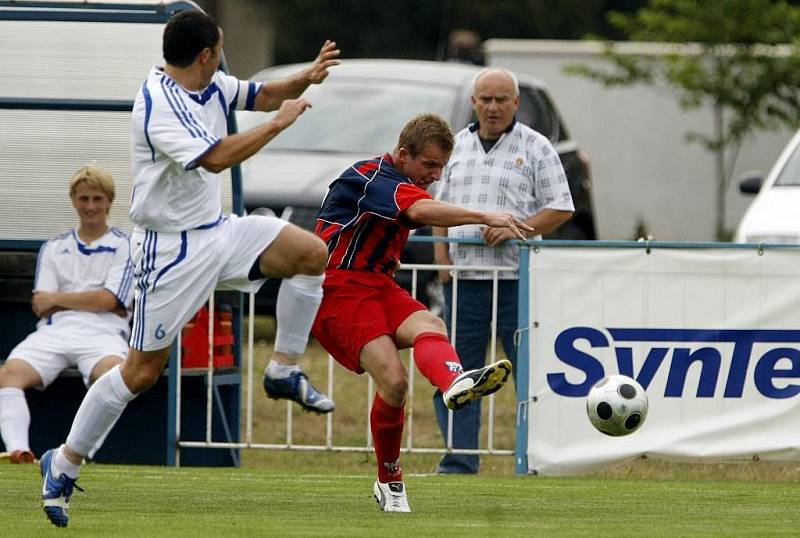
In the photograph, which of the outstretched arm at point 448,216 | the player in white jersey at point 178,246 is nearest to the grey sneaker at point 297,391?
the player in white jersey at point 178,246

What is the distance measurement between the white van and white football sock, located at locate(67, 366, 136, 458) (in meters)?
6.02

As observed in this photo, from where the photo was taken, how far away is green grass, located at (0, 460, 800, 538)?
7.25 meters

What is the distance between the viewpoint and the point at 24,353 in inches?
408

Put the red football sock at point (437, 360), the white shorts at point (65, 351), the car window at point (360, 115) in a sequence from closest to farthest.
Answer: the red football sock at point (437, 360), the white shorts at point (65, 351), the car window at point (360, 115)

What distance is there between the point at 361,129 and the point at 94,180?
13.4ft

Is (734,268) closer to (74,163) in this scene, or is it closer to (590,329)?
(590,329)

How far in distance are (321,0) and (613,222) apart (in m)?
21.1

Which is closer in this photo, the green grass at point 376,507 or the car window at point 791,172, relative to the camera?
the green grass at point 376,507

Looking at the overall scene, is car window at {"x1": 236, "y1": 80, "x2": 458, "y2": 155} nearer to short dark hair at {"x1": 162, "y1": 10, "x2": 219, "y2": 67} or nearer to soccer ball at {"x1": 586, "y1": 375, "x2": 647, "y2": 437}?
soccer ball at {"x1": 586, "y1": 375, "x2": 647, "y2": 437}

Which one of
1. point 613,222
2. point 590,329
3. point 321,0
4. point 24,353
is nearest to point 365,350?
point 590,329

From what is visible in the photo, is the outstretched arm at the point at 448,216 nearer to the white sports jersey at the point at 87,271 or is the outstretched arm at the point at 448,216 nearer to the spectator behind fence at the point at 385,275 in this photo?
the spectator behind fence at the point at 385,275

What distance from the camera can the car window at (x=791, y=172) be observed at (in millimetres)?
13438

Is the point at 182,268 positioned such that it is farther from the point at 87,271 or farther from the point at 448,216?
the point at 87,271

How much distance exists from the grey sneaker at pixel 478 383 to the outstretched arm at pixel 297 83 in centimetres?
165
